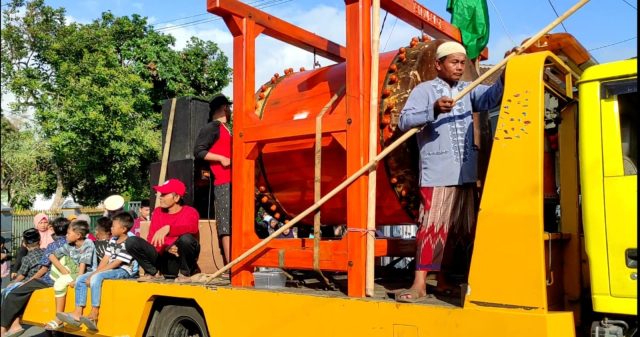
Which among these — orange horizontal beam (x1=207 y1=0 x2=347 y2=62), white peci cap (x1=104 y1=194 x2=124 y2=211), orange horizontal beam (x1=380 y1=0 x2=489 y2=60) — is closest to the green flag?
orange horizontal beam (x1=380 y1=0 x2=489 y2=60)

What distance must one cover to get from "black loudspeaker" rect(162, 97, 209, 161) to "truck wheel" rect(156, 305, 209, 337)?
1827 mm

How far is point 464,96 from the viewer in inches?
153

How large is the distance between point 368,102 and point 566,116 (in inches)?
49.6

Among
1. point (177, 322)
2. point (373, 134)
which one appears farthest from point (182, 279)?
point (373, 134)

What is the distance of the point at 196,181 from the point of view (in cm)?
623

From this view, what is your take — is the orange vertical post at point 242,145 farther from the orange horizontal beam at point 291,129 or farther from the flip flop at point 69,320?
the flip flop at point 69,320

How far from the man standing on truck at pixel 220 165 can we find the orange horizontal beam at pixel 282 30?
42.5 inches

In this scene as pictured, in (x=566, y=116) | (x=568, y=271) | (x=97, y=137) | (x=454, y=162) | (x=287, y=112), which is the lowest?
(x=568, y=271)

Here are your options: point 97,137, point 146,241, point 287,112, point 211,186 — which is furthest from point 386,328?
point 97,137

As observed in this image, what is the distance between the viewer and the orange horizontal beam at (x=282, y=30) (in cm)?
485

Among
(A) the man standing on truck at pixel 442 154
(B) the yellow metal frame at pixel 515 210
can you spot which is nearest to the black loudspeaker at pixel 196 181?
(A) the man standing on truck at pixel 442 154

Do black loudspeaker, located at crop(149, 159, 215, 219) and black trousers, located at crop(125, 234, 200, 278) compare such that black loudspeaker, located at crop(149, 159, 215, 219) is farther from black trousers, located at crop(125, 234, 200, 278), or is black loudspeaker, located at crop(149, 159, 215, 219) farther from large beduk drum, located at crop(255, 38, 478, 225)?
large beduk drum, located at crop(255, 38, 478, 225)

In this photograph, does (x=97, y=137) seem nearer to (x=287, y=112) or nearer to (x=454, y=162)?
(x=287, y=112)

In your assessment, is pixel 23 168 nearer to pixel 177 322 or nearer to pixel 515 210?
pixel 177 322
